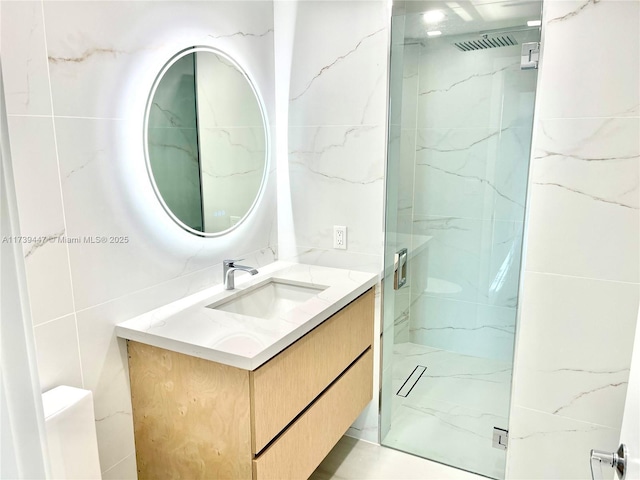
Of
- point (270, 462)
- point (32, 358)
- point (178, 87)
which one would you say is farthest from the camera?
point (178, 87)

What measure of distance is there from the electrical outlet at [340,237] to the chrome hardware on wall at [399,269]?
0.25 meters

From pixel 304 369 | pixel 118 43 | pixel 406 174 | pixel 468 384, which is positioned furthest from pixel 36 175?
pixel 468 384

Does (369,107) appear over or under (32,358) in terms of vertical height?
over

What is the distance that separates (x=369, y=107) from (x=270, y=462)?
58.2 inches

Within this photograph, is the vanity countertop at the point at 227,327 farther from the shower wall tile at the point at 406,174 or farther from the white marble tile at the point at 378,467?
Result: the white marble tile at the point at 378,467

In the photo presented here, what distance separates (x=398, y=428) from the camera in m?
2.32

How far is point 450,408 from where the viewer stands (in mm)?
2205

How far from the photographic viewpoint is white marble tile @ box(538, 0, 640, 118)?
1.55 m

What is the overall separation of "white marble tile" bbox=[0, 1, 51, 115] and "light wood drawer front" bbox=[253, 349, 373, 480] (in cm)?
121

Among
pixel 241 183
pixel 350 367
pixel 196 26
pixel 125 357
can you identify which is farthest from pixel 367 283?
pixel 196 26

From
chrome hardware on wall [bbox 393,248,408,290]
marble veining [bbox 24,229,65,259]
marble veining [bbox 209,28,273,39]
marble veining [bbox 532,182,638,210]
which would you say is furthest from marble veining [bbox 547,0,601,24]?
marble veining [bbox 24,229,65,259]

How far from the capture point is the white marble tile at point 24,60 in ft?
3.88

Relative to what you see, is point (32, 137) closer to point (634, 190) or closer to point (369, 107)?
point (369, 107)

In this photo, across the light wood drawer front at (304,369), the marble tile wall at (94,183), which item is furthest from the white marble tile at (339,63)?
the light wood drawer front at (304,369)
